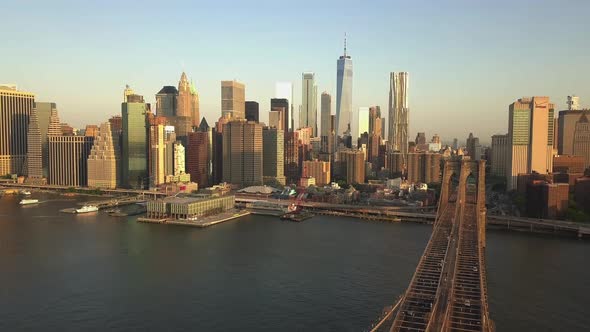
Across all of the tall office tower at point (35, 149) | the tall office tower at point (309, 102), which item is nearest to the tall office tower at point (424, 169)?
the tall office tower at point (35, 149)

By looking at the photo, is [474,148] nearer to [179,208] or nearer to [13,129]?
[179,208]

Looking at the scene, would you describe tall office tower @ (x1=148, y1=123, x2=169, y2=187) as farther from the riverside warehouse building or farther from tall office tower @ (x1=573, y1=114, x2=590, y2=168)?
tall office tower @ (x1=573, y1=114, x2=590, y2=168)

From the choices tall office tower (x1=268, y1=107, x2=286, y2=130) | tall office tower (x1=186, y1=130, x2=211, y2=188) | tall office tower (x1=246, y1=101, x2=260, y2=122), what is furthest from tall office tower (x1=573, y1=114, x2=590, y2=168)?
tall office tower (x1=246, y1=101, x2=260, y2=122)

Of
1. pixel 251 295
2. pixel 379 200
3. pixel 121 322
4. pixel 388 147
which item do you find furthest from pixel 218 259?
pixel 388 147

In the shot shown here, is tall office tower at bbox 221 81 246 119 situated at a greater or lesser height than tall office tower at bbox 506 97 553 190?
greater

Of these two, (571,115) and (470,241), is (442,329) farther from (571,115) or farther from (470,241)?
(571,115)

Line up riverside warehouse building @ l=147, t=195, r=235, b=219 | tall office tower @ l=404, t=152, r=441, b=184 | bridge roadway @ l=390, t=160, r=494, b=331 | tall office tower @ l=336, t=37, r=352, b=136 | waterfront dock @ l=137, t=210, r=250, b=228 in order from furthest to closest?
1. tall office tower @ l=336, t=37, r=352, b=136
2. tall office tower @ l=404, t=152, r=441, b=184
3. riverside warehouse building @ l=147, t=195, r=235, b=219
4. waterfront dock @ l=137, t=210, r=250, b=228
5. bridge roadway @ l=390, t=160, r=494, b=331
